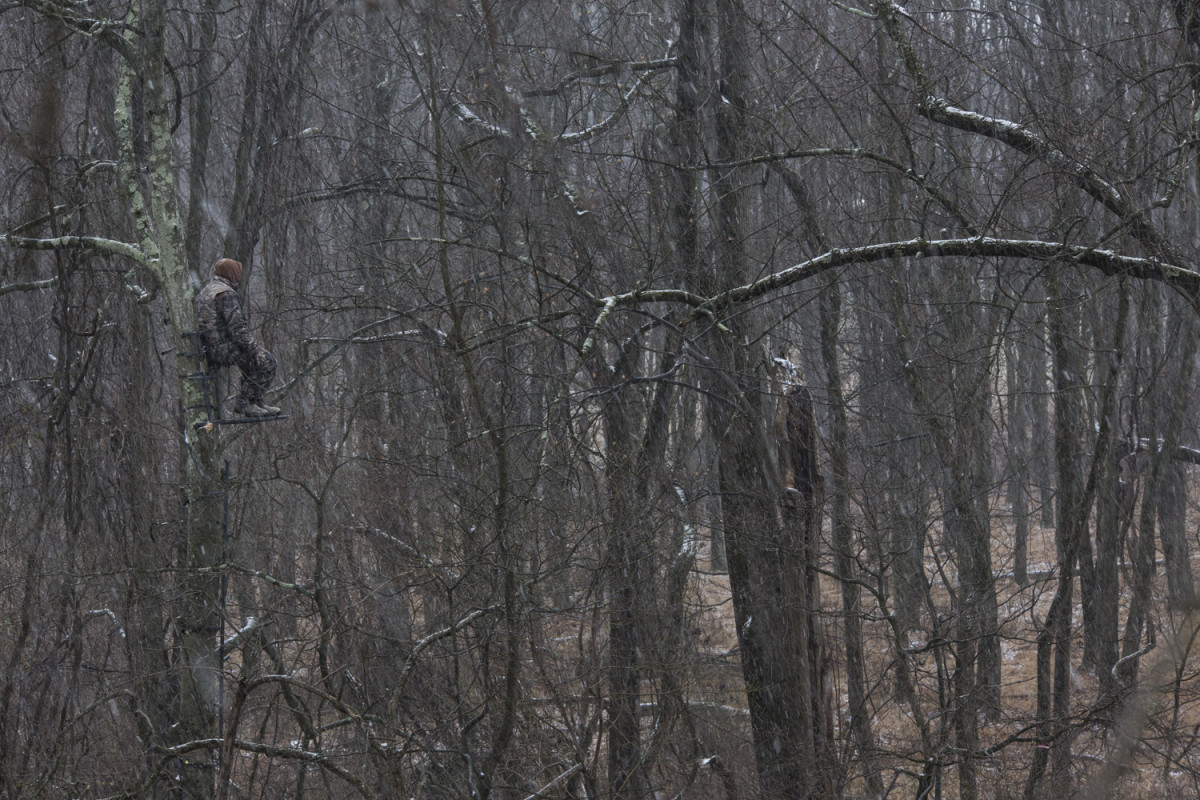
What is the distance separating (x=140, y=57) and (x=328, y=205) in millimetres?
5611

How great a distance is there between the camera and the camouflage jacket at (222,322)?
7492 mm

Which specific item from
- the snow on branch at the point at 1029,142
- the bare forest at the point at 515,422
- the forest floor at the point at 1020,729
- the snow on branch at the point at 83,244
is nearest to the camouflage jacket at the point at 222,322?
the bare forest at the point at 515,422

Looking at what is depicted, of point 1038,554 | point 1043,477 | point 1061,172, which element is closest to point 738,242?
point 1061,172

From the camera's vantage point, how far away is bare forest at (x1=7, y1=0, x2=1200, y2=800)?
8.18 meters

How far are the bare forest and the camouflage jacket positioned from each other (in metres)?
0.50

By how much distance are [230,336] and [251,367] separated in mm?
277

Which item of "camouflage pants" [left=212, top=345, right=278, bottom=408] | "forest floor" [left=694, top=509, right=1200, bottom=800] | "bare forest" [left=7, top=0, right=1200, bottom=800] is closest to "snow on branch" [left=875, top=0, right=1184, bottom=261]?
"bare forest" [left=7, top=0, right=1200, bottom=800]

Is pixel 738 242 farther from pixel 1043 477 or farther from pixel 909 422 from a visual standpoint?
pixel 1043 477

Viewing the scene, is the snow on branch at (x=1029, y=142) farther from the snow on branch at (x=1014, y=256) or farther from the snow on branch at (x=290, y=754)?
the snow on branch at (x=290, y=754)

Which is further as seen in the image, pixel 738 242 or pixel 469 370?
pixel 738 242

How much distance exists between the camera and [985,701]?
429 inches

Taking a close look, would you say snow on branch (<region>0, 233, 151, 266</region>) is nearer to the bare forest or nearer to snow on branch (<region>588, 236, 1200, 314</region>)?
the bare forest

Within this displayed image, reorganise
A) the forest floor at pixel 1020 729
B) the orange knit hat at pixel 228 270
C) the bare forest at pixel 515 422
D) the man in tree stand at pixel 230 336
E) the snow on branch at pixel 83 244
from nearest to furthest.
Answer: the orange knit hat at pixel 228 270
the man in tree stand at pixel 230 336
the snow on branch at pixel 83 244
the bare forest at pixel 515 422
the forest floor at pixel 1020 729

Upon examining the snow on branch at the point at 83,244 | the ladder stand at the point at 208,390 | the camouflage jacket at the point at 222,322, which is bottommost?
the ladder stand at the point at 208,390
